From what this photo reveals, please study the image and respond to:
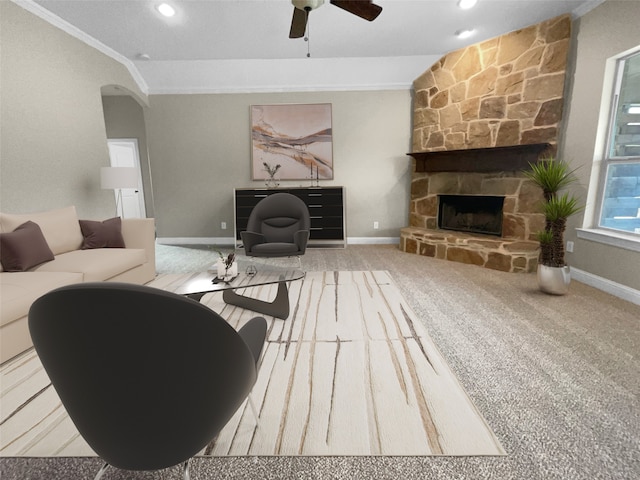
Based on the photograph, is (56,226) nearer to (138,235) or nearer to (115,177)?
(138,235)

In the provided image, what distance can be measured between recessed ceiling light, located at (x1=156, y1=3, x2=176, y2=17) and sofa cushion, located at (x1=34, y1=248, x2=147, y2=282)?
106 inches

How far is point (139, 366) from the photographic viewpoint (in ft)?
2.92

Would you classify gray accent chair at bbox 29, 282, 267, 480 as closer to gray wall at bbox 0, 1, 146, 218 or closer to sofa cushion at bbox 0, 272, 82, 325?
sofa cushion at bbox 0, 272, 82, 325

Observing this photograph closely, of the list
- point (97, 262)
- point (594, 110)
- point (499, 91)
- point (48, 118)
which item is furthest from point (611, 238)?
point (48, 118)

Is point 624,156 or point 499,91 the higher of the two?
point 499,91

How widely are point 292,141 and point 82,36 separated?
3.08 metres

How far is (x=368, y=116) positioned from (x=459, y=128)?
1.56 metres

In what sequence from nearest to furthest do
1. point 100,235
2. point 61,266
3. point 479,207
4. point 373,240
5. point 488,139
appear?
1. point 61,266
2. point 100,235
3. point 488,139
4. point 479,207
5. point 373,240

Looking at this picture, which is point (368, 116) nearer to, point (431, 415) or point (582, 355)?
point (582, 355)

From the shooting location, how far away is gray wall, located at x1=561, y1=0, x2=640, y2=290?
3.17 metres

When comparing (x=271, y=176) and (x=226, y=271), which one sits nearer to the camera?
(x=226, y=271)

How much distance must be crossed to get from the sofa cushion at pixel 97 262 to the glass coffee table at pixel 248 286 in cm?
88

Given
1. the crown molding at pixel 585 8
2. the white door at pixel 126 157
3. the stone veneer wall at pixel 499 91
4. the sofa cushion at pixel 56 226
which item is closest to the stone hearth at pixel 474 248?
the stone veneer wall at pixel 499 91

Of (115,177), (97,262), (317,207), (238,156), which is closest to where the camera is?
(97,262)
